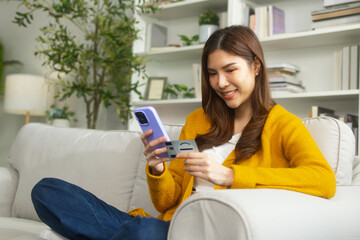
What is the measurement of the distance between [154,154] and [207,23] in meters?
2.04

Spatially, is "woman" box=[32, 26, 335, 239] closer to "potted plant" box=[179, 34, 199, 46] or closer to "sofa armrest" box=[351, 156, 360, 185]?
"sofa armrest" box=[351, 156, 360, 185]

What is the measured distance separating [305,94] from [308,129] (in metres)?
1.26

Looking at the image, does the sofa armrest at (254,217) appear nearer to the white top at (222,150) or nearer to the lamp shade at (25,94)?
the white top at (222,150)

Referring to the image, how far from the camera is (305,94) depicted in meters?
2.65

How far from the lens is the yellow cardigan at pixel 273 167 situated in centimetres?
114

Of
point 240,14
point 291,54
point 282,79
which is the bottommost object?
point 282,79

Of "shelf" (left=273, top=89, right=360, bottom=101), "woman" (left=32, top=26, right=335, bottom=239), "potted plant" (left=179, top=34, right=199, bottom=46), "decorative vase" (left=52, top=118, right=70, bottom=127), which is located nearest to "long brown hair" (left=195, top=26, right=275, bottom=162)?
"woman" (left=32, top=26, right=335, bottom=239)

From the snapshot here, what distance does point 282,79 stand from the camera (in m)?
2.75

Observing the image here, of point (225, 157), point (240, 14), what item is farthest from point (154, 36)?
point (225, 157)

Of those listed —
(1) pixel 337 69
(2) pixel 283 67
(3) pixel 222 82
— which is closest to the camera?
(3) pixel 222 82

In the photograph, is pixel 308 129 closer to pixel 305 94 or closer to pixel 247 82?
pixel 247 82

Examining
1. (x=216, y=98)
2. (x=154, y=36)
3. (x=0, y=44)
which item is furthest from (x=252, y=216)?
(x=0, y=44)

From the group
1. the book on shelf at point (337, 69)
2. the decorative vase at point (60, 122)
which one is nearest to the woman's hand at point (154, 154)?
the book on shelf at point (337, 69)

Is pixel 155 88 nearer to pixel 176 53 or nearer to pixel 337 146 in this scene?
pixel 176 53
